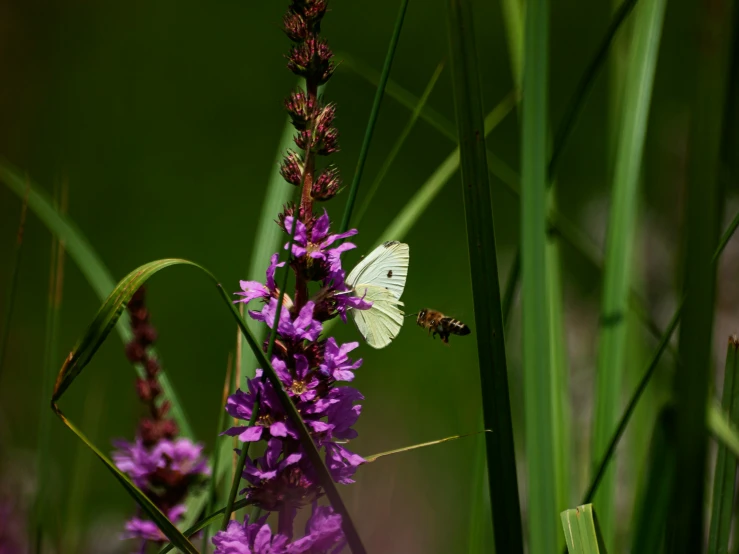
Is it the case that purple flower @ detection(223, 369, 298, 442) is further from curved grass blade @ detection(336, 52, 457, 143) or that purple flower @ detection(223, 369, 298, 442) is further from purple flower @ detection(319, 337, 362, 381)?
curved grass blade @ detection(336, 52, 457, 143)

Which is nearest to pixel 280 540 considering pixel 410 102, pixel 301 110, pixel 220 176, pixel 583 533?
pixel 583 533

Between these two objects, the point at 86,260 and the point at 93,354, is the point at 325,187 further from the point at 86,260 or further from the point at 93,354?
the point at 86,260

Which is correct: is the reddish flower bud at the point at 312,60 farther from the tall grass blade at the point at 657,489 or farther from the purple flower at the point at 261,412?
the tall grass blade at the point at 657,489

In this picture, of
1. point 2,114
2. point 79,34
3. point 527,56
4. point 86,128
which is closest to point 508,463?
point 527,56

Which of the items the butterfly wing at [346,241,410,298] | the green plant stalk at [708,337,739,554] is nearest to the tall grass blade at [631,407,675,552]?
the green plant stalk at [708,337,739,554]

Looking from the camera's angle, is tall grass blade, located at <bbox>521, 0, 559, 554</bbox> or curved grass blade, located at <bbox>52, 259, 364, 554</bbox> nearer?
curved grass blade, located at <bbox>52, 259, 364, 554</bbox>
